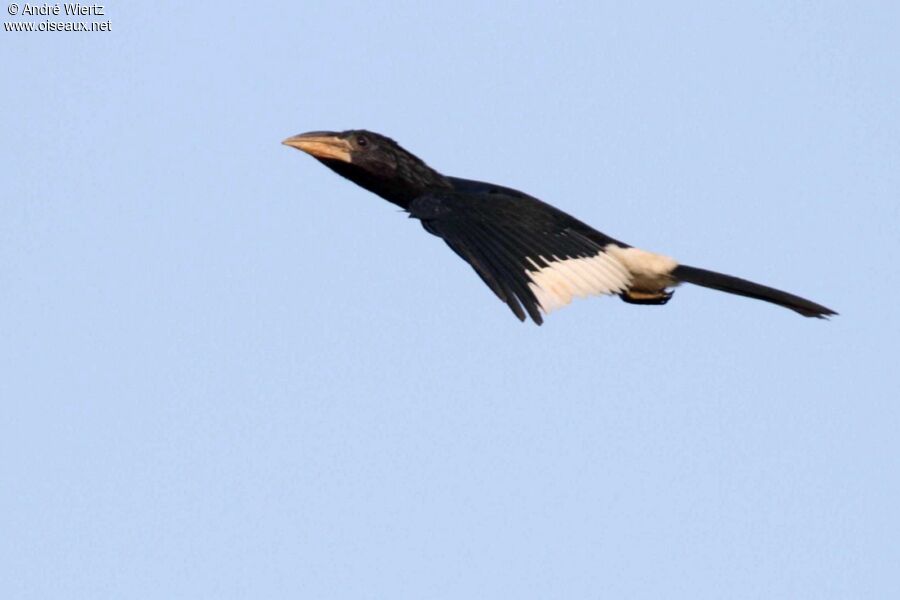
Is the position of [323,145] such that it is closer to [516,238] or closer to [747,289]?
[516,238]

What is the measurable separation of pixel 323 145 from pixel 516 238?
5.28 ft

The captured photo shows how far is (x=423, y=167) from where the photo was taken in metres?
13.6

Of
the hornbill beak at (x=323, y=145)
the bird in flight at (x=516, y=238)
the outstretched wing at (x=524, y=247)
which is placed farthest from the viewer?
the hornbill beak at (x=323, y=145)

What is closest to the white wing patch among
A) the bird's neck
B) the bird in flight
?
the bird in flight

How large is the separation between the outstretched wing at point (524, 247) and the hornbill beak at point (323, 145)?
2.58 ft

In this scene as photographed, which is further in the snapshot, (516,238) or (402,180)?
(402,180)

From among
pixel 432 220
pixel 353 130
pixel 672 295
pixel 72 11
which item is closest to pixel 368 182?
pixel 353 130

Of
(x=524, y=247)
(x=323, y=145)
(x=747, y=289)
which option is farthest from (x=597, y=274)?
(x=323, y=145)

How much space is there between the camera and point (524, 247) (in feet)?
41.2

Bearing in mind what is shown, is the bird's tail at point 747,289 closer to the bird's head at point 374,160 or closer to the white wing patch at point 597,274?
the white wing patch at point 597,274

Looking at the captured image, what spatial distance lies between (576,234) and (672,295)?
3.00ft

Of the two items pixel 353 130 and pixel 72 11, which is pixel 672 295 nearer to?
pixel 353 130

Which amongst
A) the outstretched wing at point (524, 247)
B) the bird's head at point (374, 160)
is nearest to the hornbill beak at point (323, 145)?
the bird's head at point (374, 160)

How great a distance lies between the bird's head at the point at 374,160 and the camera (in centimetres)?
1341
